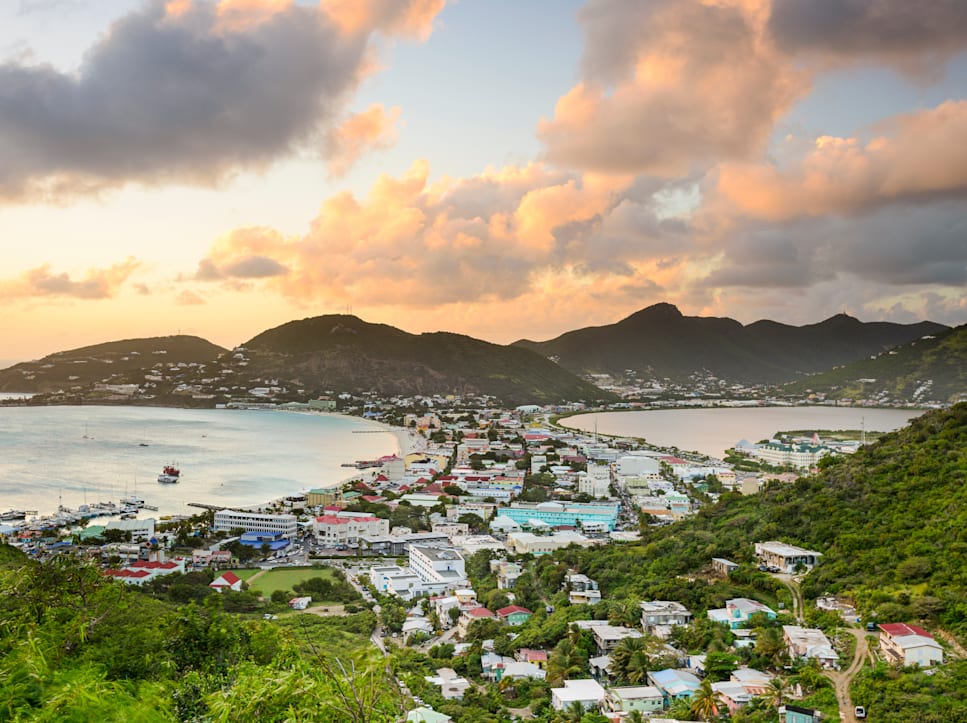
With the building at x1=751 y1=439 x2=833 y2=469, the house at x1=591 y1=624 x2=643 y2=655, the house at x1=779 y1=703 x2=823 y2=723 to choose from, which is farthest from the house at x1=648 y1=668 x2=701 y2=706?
the building at x1=751 y1=439 x2=833 y2=469

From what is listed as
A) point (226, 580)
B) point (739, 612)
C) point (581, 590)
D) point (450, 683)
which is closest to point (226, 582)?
point (226, 580)

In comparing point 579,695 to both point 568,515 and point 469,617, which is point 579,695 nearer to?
point 469,617

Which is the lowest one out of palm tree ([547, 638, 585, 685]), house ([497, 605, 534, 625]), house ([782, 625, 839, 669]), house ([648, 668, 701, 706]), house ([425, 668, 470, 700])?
house ([425, 668, 470, 700])

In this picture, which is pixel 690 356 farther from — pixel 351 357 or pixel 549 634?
pixel 549 634

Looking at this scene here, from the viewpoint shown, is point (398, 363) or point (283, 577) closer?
point (283, 577)

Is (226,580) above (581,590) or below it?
below

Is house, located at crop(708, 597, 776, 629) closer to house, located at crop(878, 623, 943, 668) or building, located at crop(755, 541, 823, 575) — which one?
building, located at crop(755, 541, 823, 575)

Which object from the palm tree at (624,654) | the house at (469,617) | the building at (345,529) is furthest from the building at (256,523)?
the palm tree at (624,654)
